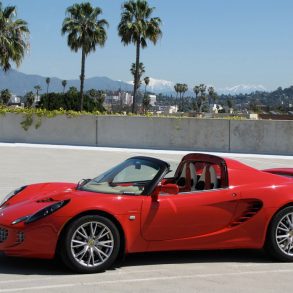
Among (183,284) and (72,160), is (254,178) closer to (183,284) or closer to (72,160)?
(183,284)

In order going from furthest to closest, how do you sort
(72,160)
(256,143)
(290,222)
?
1. (256,143)
2. (72,160)
3. (290,222)

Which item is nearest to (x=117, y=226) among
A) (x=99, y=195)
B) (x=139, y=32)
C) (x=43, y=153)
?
(x=99, y=195)

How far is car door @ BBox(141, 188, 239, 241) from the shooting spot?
6035mm

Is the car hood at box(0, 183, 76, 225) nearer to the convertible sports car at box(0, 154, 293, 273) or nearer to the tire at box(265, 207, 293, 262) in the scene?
the convertible sports car at box(0, 154, 293, 273)

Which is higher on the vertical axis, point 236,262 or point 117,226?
point 117,226

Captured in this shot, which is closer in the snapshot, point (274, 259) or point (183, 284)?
point (183, 284)

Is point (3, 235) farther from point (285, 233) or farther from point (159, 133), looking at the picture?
point (159, 133)

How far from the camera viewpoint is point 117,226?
233 inches

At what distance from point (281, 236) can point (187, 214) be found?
110 cm

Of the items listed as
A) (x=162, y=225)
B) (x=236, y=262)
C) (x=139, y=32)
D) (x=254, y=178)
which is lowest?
(x=236, y=262)

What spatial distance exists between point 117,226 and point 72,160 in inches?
511

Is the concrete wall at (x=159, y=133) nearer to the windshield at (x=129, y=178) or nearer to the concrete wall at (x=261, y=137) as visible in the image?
the concrete wall at (x=261, y=137)

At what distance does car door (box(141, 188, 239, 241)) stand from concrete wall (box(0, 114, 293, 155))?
18031 millimetres

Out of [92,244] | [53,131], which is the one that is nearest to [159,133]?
[53,131]
